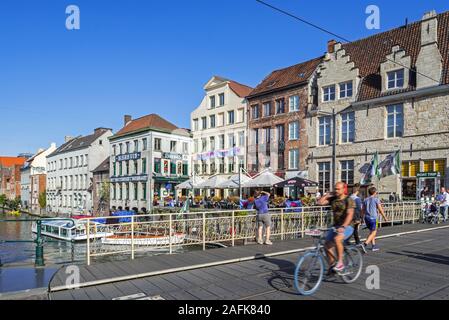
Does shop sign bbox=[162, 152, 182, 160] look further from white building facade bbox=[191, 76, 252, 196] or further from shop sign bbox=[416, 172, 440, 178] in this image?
shop sign bbox=[416, 172, 440, 178]

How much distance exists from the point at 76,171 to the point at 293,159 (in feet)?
129

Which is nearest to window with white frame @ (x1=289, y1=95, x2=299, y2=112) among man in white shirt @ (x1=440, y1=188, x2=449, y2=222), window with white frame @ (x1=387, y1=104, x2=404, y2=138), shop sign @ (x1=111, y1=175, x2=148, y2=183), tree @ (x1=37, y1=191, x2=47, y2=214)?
window with white frame @ (x1=387, y1=104, x2=404, y2=138)

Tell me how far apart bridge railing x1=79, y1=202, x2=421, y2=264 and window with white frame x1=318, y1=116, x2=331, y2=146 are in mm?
16004

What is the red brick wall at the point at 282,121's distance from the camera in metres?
33.2

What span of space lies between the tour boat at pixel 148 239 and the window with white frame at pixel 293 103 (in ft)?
80.0

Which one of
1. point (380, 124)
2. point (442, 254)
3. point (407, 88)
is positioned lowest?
point (442, 254)

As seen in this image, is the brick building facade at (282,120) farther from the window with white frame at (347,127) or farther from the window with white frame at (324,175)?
the window with white frame at (347,127)

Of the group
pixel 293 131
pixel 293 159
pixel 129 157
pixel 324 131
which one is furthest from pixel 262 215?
pixel 129 157

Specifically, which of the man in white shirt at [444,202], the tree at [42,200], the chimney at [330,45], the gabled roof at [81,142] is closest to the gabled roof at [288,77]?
the chimney at [330,45]

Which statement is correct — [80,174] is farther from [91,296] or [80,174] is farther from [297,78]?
[91,296]

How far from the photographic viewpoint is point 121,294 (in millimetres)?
6797
